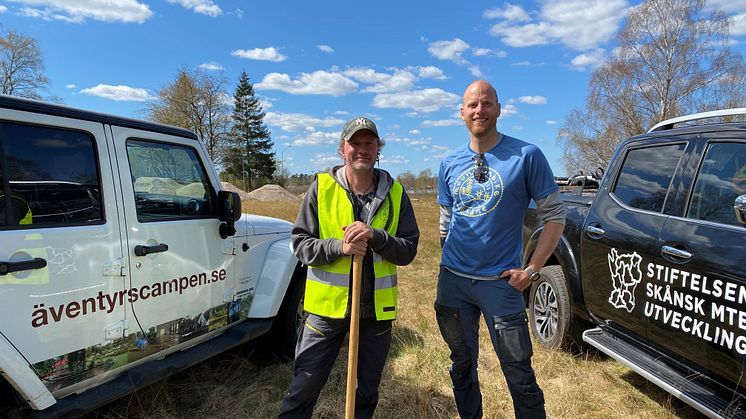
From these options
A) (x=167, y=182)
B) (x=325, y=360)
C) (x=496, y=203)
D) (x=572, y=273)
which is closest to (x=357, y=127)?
(x=496, y=203)

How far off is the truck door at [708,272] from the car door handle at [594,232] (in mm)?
600

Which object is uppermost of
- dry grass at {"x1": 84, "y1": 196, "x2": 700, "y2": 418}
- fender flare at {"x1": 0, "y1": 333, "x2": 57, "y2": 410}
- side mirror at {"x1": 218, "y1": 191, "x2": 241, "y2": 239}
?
side mirror at {"x1": 218, "y1": 191, "x2": 241, "y2": 239}

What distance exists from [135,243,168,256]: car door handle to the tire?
1.33 meters

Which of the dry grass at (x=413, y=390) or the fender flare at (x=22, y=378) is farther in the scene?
the dry grass at (x=413, y=390)

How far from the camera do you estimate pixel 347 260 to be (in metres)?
→ 2.36

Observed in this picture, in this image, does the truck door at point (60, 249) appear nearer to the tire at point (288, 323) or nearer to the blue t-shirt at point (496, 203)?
the tire at point (288, 323)

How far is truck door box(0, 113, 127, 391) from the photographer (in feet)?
6.88

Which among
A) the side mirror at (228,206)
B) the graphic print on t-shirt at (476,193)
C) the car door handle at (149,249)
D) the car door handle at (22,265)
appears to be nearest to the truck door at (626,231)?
the graphic print on t-shirt at (476,193)

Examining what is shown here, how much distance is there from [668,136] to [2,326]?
13.4 ft

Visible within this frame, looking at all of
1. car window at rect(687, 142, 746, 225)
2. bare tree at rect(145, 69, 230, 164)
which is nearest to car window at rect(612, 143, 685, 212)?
car window at rect(687, 142, 746, 225)

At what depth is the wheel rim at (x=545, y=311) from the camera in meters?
4.17

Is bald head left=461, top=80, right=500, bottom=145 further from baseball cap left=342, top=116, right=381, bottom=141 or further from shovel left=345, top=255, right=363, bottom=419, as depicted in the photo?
shovel left=345, top=255, right=363, bottom=419

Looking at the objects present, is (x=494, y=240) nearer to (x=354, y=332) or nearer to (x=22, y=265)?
(x=354, y=332)

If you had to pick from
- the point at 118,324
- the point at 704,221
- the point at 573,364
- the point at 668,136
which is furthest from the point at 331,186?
the point at 573,364
